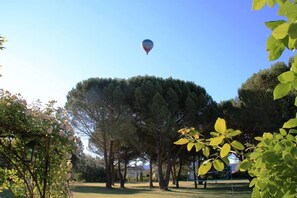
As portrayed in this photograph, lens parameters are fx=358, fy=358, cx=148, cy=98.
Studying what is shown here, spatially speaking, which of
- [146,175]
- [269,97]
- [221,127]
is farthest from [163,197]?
[146,175]

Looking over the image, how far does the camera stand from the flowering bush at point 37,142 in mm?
4168

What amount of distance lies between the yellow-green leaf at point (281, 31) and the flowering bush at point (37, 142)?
12.6 ft

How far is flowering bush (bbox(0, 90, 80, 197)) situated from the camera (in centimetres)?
417

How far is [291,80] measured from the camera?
0.64 m

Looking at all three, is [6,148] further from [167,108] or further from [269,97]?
[269,97]

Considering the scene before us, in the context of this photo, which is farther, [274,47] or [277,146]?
[277,146]

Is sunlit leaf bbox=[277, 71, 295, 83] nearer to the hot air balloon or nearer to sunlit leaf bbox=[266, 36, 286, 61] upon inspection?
sunlit leaf bbox=[266, 36, 286, 61]

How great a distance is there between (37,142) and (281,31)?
4.09m

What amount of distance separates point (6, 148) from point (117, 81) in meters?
20.0

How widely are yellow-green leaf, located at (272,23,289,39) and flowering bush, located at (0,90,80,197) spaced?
3.84 meters

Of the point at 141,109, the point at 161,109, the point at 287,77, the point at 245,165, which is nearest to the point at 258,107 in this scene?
the point at 161,109

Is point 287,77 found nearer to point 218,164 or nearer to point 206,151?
point 218,164

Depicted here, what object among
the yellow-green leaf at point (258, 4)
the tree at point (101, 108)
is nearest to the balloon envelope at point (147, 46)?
the tree at point (101, 108)

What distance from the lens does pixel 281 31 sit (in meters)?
0.58
